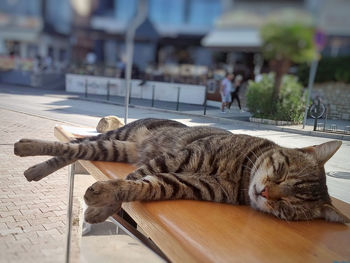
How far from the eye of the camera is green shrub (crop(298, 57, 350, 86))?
0.95 meters

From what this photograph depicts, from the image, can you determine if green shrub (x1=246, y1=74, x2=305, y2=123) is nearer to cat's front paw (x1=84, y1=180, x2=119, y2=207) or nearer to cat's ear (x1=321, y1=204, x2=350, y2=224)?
cat's ear (x1=321, y1=204, x2=350, y2=224)

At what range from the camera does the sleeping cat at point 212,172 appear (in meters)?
0.79

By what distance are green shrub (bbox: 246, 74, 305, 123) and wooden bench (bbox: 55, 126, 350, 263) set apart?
43 cm

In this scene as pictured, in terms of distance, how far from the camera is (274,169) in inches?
35.6

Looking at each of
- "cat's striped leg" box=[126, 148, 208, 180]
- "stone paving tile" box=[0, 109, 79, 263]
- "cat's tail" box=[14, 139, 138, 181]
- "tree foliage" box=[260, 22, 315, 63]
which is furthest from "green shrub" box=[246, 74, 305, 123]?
"stone paving tile" box=[0, 109, 79, 263]

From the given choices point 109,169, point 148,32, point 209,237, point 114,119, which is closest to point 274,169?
point 209,237

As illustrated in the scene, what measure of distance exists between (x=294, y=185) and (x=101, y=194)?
0.52 m

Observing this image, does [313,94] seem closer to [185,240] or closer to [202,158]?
[202,158]

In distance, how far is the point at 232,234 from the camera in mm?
614

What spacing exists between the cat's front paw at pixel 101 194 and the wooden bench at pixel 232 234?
0.18 ft

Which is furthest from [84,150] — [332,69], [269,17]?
[332,69]

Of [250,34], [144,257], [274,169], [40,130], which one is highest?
[250,34]

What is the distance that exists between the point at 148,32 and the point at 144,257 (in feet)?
5.36

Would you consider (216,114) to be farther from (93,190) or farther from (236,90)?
(93,190)
